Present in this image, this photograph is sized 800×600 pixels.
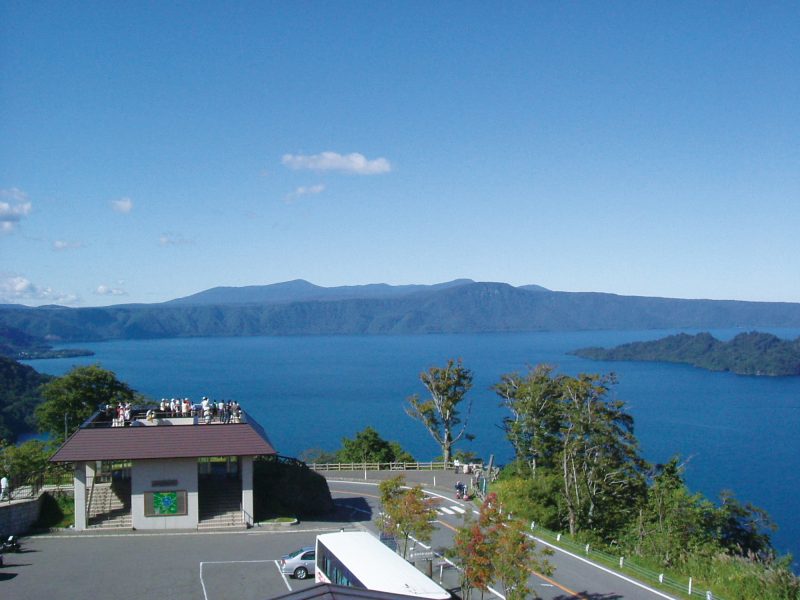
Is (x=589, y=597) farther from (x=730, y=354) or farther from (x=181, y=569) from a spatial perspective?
(x=730, y=354)

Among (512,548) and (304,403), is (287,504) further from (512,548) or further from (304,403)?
(304,403)

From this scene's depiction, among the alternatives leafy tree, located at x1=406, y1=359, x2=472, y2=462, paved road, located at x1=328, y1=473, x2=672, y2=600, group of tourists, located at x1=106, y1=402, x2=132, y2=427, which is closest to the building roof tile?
group of tourists, located at x1=106, y1=402, x2=132, y2=427

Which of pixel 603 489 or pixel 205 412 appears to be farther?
pixel 603 489

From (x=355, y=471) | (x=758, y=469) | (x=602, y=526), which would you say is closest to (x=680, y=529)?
(x=602, y=526)

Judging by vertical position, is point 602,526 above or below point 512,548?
below

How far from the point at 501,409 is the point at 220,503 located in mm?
78435

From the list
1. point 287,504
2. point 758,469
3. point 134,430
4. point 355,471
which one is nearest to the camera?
point 134,430

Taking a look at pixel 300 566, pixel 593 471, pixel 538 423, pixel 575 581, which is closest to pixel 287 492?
pixel 300 566

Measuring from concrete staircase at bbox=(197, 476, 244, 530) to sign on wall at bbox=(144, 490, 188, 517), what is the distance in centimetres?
83

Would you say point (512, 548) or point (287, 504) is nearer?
point (512, 548)

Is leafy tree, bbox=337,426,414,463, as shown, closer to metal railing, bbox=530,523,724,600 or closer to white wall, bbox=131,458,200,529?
metal railing, bbox=530,523,724,600

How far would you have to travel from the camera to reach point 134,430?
21.0 meters

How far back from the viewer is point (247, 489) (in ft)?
69.7

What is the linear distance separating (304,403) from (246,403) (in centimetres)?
756
